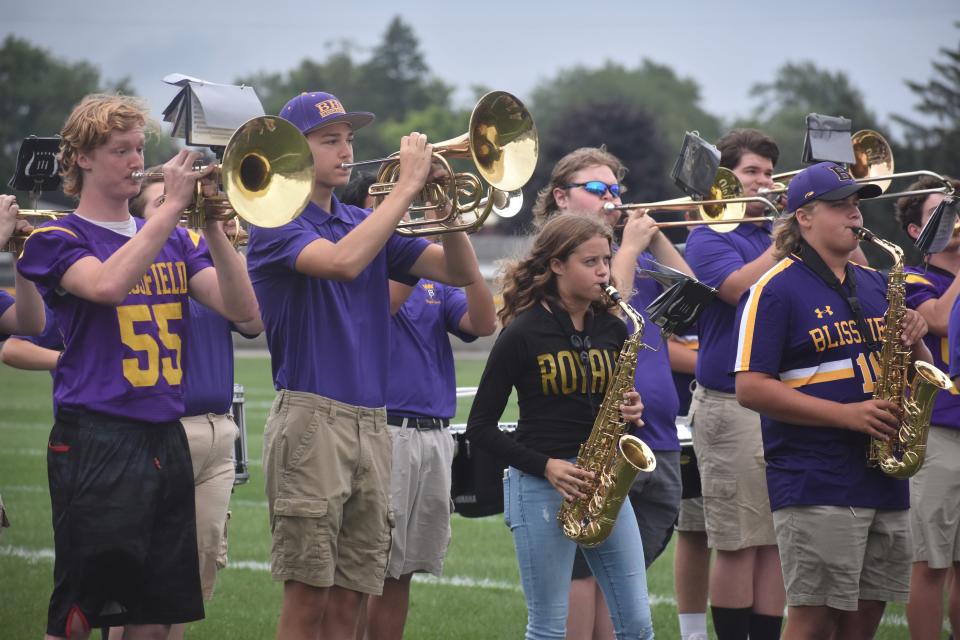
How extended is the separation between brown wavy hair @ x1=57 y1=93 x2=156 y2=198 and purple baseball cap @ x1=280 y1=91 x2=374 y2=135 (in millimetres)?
534

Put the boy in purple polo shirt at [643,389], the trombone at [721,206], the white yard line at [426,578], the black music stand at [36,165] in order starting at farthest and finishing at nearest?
the white yard line at [426,578] → the trombone at [721,206] → the boy in purple polo shirt at [643,389] → the black music stand at [36,165]

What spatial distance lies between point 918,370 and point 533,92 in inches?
4814

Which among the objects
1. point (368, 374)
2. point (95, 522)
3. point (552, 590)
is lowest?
point (552, 590)

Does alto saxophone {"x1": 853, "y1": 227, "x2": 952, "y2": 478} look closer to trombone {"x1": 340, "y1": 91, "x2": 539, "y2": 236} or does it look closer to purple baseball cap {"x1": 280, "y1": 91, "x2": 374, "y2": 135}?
trombone {"x1": 340, "y1": 91, "x2": 539, "y2": 236}

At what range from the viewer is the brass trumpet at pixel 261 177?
14.2ft

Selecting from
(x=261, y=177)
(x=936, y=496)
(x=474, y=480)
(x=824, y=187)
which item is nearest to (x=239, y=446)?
(x=474, y=480)

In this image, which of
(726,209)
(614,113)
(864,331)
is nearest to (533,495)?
(864,331)

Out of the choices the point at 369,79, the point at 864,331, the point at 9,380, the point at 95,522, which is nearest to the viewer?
the point at 95,522

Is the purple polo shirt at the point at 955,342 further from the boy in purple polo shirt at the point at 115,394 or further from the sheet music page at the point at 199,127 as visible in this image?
the sheet music page at the point at 199,127

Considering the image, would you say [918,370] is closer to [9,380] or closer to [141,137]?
[141,137]

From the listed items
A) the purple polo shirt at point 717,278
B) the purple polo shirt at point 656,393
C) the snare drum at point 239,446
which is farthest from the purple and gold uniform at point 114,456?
the purple polo shirt at point 717,278

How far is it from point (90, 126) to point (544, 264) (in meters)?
Result: 1.83

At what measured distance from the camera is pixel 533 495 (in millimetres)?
4949

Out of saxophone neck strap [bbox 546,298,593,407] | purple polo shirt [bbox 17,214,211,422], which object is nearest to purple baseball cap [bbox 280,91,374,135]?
purple polo shirt [bbox 17,214,211,422]
